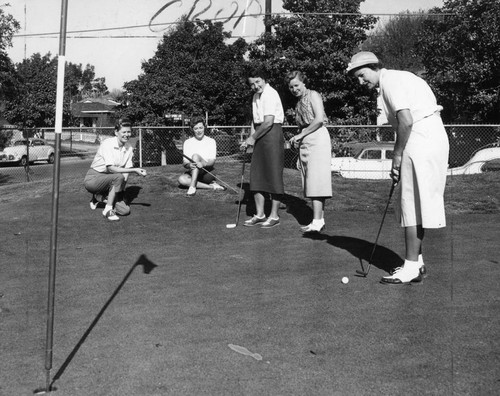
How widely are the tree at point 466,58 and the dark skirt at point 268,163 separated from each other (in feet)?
55.4

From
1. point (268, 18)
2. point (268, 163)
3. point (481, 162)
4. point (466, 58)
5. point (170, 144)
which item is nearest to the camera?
point (268, 163)

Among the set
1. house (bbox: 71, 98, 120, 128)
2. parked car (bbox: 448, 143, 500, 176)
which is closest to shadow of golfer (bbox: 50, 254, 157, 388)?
parked car (bbox: 448, 143, 500, 176)

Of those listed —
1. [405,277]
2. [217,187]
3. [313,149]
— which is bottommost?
[405,277]

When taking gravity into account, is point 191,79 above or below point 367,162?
above

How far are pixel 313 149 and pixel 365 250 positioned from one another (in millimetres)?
1511

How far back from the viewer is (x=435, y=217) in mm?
5250

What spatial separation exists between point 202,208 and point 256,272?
3.93 meters

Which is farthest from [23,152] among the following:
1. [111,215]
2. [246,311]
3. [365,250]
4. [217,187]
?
[246,311]

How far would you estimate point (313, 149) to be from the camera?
774 cm

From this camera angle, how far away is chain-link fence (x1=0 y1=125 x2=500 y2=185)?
59.7ft

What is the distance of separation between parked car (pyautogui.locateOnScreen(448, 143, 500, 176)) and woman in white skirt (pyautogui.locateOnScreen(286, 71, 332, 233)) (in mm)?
8088

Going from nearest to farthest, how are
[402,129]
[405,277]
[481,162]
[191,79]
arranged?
[402,129], [405,277], [481,162], [191,79]

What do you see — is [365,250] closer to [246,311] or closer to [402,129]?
[402,129]

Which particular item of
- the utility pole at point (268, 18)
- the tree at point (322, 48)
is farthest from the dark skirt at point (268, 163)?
the utility pole at point (268, 18)
